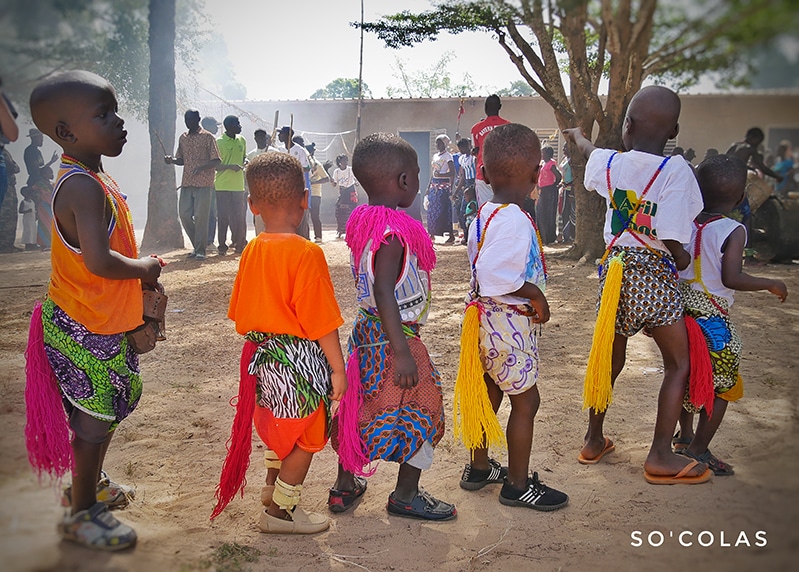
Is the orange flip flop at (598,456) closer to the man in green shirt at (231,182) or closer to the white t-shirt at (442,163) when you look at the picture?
the man in green shirt at (231,182)

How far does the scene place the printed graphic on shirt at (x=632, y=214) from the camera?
2588 mm

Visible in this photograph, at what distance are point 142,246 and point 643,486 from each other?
994 centimetres

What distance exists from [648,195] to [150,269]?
6.07ft

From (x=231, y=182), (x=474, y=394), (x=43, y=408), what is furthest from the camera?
(x=231, y=182)

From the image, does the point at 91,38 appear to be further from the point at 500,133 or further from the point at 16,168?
the point at 16,168

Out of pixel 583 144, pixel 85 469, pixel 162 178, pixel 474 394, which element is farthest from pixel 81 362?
pixel 162 178

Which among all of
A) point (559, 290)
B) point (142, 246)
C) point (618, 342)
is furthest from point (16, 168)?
point (618, 342)

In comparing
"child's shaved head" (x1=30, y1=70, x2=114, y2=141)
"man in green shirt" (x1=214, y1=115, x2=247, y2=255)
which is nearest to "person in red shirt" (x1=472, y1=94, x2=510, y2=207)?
"man in green shirt" (x1=214, y1=115, x2=247, y2=255)

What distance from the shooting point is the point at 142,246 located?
11.0m

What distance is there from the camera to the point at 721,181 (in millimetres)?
2748

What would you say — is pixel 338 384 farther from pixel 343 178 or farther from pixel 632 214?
pixel 343 178

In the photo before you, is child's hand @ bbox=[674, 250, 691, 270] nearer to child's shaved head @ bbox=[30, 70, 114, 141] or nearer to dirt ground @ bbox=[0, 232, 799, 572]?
dirt ground @ bbox=[0, 232, 799, 572]

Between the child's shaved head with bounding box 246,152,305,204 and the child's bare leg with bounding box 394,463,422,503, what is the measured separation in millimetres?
1096

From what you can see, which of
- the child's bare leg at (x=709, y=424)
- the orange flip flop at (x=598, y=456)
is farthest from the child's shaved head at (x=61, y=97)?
the child's bare leg at (x=709, y=424)
